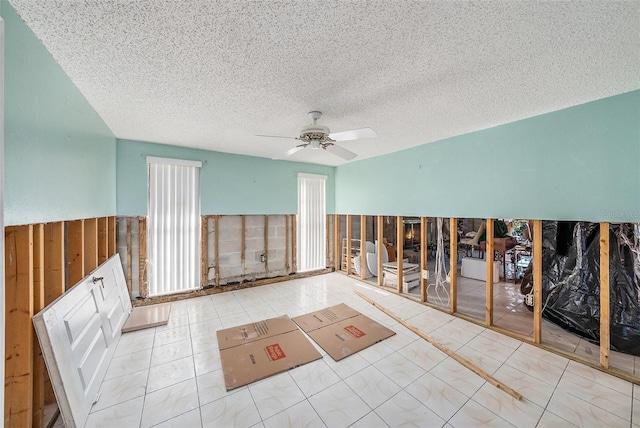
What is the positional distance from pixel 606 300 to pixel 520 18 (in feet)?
8.88

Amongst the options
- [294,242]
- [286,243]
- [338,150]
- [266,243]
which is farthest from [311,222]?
[338,150]

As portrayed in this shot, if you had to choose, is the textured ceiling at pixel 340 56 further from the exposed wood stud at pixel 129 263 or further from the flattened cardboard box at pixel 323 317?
the flattened cardboard box at pixel 323 317

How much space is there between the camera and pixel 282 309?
12.2ft

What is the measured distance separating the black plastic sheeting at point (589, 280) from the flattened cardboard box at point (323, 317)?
2483mm

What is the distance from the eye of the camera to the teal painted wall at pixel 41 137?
4.19ft

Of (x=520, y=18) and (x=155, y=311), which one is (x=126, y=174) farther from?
(x=520, y=18)

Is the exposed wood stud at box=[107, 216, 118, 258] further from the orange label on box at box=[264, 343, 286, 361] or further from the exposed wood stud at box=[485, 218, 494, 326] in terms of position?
the exposed wood stud at box=[485, 218, 494, 326]

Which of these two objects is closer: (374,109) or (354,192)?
(374,109)

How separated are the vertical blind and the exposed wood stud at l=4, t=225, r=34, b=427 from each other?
2693 mm

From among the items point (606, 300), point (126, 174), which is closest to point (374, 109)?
point (606, 300)

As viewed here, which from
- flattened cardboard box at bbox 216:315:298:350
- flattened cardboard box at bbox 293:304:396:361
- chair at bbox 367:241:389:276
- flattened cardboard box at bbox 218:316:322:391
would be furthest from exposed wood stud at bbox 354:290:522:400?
chair at bbox 367:241:389:276

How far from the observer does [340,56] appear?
169cm

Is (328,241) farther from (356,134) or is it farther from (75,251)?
(75,251)

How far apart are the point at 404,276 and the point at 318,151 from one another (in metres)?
2.90
